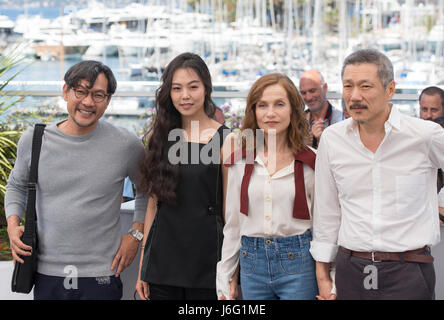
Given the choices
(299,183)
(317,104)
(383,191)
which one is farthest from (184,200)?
(317,104)

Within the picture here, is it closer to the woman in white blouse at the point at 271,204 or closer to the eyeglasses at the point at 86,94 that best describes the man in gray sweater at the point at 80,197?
the eyeglasses at the point at 86,94

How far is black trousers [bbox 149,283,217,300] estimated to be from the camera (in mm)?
2393

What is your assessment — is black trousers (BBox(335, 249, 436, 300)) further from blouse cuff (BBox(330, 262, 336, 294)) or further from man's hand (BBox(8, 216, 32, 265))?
man's hand (BBox(8, 216, 32, 265))

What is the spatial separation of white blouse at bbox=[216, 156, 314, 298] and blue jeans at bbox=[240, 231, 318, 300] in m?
0.04

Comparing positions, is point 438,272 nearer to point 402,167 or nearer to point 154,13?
point 402,167

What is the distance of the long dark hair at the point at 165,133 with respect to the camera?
7.85 ft

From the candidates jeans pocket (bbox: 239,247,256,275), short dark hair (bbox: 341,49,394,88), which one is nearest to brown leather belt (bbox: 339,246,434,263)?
jeans pocket (bbox: 239,247,256,275)

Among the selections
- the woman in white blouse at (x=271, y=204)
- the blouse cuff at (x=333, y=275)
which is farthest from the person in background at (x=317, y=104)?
the blouse cuff at (x=333, y=275)

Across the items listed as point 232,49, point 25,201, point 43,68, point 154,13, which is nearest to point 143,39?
point 154,13

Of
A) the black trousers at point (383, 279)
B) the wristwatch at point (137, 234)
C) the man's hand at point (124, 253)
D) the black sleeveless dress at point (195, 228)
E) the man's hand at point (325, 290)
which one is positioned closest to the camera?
the black trousers at point (383, 279)

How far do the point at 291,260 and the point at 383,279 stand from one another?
0.36 metres

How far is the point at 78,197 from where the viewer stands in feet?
7.93

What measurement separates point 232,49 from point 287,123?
866 inches

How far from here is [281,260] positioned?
213 centimetres
